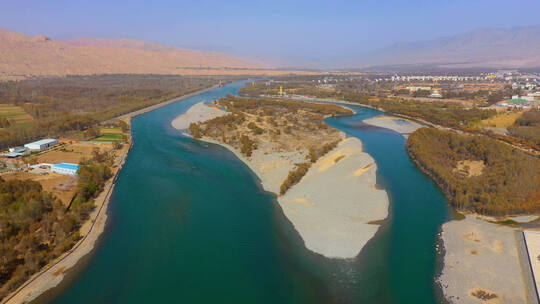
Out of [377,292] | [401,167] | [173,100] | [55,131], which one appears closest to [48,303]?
[377,292]

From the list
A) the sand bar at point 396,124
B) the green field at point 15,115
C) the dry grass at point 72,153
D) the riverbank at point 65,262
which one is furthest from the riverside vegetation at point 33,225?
the sand bar at point 396,124

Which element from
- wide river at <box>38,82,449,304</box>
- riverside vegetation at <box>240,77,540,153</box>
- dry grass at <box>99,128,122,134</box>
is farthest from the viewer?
dry grass at <box>99,128,122,134</box>

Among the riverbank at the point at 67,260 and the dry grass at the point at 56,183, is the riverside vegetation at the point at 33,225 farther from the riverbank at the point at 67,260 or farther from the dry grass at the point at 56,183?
the dry grass at the point at 56,183

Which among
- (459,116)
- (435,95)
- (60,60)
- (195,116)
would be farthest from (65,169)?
(60,60)

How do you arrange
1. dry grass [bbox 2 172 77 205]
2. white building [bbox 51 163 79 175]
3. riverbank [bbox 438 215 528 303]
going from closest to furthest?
riverbank [bbox 438 215 528 303], dry grass [bbox 2 172 77 205], white building [bbox 51 163 79 175]

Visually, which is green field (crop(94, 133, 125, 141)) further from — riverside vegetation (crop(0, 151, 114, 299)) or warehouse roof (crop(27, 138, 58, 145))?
riverside vegetation (crop(0, 151, 114, 299))

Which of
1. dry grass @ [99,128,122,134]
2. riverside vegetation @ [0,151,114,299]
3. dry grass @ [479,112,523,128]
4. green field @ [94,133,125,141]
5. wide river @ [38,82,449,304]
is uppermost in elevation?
dry grass @ [479,112,523,128]

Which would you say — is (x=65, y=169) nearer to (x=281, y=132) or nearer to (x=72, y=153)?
(x=72, y=153)

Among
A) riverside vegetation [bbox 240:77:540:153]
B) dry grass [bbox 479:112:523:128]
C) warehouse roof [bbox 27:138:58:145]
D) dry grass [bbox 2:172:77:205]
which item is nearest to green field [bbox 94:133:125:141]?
warehouse roof [bbox 27:138:58:145]
